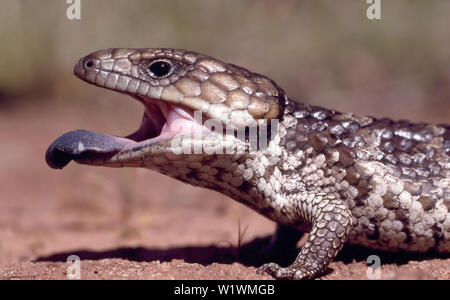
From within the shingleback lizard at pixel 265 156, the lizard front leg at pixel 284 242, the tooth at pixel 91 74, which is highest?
the tooth at pixel 91 74

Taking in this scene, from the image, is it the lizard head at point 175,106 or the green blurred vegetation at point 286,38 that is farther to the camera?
the green blurred vegetation at point 286,38

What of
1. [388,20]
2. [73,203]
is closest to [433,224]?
[73,203]

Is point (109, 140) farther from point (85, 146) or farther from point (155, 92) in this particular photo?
point (155, 92)

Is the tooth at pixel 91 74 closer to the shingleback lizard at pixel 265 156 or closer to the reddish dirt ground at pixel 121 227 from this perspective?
the shingleback lizard at pixel 265 156

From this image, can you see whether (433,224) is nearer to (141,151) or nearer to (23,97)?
(141,151)

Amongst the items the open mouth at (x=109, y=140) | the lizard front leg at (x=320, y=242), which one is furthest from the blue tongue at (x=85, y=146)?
the lizard front leg at (x=320, y=242)

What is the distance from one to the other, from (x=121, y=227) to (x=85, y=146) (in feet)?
8.58

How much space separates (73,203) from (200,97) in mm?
4006

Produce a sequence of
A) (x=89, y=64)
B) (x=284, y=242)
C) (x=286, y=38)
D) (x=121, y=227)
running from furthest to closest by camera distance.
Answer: (x=286, y=38)
(x=121, y=227)
(x=284, y=242)
(x=89, y=64)

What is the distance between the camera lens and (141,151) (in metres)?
4.00

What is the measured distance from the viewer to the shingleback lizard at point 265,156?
160 inches

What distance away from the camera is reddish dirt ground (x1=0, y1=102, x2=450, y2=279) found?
4152 millimetres

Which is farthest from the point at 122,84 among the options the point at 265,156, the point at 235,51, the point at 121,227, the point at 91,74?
the point at 235,51

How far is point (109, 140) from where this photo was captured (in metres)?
Result: 4.12
